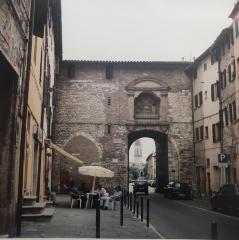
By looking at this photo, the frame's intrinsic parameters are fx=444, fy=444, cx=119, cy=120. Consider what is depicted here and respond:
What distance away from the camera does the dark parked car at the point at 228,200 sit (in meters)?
13.5

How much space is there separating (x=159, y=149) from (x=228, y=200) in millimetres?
12904

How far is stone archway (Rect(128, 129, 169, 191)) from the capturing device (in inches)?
969

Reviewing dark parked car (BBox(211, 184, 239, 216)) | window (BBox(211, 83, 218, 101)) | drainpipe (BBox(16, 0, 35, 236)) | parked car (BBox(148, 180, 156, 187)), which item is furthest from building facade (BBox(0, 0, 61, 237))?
parked car (BBox(148, 180, 156, 187))

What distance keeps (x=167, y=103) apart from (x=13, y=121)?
59.3ft

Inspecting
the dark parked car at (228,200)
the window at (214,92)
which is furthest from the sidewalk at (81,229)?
the window at (214,92)

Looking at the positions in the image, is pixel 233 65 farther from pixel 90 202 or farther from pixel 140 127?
pixel 90 202

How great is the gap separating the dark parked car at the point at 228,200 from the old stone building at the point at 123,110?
26.8 feet

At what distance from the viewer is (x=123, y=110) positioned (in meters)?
24.1

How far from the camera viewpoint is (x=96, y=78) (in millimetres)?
24062

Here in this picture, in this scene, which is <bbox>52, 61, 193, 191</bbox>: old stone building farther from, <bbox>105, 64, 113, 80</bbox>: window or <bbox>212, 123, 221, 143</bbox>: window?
<bbox>212, 123, 221, 143</bbox>: window

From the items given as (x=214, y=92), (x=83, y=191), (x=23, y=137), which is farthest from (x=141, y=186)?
(x=23, y=137)

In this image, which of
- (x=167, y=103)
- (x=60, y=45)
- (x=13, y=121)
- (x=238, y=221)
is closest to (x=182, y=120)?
(x=167, y=103)

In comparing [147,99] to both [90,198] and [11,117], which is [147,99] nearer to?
[90,198]

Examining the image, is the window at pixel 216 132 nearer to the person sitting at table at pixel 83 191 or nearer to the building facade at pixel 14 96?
the person sitting at table at pixel 83 191
